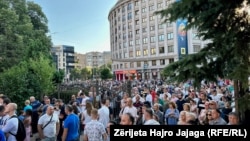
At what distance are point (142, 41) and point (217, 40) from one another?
71.7 meters

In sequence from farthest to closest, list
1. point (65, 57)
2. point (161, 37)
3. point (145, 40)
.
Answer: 1. point (65, 57)
2. point (145, 40)
3. point (161, 37)

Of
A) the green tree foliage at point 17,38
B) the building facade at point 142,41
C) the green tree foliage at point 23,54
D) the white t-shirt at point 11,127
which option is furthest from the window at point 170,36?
the white t-shirt at point 11,127

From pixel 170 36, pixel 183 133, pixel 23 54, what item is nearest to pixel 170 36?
pixel 170 36

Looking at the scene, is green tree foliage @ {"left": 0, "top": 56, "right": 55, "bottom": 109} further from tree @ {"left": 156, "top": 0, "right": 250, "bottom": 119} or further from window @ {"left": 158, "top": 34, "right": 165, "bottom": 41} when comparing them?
window @ {"left": 158, "top": 34, "right": 165, "bottom": 41}

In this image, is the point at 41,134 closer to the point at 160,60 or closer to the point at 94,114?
the point at 94,114

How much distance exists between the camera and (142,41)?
75.6m

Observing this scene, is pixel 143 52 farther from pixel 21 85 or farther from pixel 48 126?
pixel 48 126

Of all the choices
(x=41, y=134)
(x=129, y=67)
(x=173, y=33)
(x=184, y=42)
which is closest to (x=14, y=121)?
(x=41, y=134)

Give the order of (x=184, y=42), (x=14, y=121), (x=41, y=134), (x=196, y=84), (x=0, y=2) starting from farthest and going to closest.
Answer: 1. (x=0, y=2)
2. (x=184, y=42)
3. (x=41, y=134)
4. (x=14, y=121)
5. (x=196, y=84)

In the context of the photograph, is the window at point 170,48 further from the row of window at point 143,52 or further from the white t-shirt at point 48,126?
the white t-shirt at point 48,126

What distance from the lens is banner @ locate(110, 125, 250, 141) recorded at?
3668mm

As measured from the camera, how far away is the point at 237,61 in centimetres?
427

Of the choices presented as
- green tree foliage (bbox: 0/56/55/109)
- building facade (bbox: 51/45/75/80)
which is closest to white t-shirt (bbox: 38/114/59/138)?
green tree foliage (bbox: 0/56/55/109)

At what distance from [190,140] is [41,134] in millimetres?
5673
